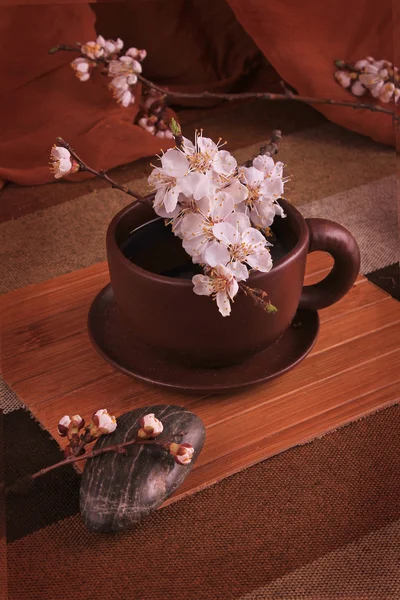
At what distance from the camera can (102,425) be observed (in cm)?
65

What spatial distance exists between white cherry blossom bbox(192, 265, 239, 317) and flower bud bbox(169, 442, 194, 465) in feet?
0.35

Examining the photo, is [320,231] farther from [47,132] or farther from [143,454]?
[47,132]

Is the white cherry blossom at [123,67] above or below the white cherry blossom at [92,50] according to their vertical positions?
below

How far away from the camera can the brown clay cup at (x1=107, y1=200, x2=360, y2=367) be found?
0.65m

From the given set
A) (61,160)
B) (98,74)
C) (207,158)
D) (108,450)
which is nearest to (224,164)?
(207,158)

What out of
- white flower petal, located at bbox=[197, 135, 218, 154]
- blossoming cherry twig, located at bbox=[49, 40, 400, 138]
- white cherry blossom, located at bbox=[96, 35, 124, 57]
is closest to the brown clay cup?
white flower petal, located at bbox=[197, 135, 218, 154]

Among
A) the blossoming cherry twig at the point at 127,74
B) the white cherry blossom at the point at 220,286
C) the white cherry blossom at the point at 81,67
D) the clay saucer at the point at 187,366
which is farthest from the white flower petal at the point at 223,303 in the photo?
the white cherry blossom at the point at 81,67

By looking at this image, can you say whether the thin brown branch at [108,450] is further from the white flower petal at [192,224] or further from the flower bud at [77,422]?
the white flower petal at [192,224]

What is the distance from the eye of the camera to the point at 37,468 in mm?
714

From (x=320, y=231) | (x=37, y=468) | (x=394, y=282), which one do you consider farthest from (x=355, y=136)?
(x=37, y=468)

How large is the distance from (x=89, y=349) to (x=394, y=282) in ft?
1.37

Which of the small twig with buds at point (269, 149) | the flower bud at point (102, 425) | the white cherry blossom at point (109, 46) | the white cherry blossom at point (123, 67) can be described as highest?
the small twig with buds at point (269, 149)

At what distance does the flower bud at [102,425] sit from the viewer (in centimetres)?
65

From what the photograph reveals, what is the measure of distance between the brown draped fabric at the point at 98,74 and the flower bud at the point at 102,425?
0.71m
